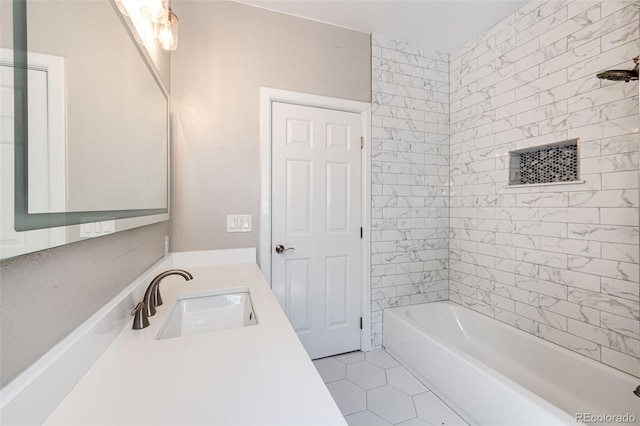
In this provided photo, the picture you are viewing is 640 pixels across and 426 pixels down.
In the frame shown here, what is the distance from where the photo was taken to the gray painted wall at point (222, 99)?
5.90 feet

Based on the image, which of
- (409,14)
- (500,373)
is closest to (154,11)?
(409,14)

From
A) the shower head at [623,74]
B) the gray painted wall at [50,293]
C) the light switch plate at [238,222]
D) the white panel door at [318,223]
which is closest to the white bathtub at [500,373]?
the white panel door at [318,223]

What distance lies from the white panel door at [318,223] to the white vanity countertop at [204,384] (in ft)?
4.01

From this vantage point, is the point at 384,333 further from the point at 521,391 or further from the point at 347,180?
the point at 347,180

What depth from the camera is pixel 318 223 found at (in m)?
2.17

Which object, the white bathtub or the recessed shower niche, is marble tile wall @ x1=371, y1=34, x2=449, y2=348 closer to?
the white bathtub

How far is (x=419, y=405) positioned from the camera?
1.67 metres

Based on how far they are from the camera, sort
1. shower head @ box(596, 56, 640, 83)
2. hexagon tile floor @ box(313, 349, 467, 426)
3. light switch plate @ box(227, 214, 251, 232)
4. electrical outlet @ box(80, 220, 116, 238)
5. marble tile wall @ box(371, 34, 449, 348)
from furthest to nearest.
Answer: marble tile wall @ box(371, 34, 449, 348)
light switch plate @ box(227, 214, 251, 232)
hexagon tile floor @ box(313, 349, 467, 426)
shower head @ box(596, 56, 640, 83)
electrical outlet @ box(80, 220, 116, 238)

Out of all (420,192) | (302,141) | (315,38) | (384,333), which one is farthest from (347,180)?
(384,333)

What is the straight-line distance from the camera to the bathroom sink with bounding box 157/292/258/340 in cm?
119

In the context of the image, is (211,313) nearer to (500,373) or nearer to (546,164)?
(500,373)

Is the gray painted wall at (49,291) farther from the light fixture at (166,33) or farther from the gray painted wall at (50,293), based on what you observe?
the light fixture at (166,33)

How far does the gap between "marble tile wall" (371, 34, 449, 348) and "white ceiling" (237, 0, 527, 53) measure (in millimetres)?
186

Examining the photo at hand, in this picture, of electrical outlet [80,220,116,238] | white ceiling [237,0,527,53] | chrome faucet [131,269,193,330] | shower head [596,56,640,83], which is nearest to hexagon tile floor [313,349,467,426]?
chrome faucet [131,269,193,330]
